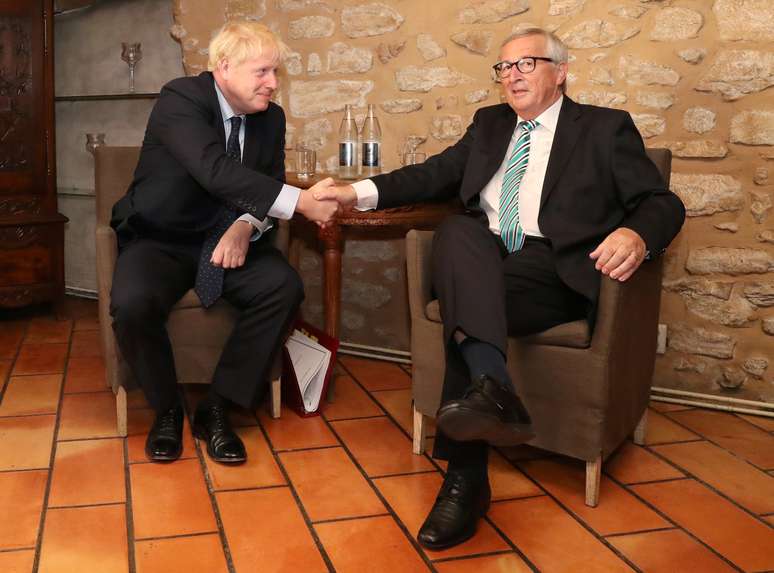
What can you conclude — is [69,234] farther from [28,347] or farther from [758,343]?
[758,343]

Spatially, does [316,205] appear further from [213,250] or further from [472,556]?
[472,556]

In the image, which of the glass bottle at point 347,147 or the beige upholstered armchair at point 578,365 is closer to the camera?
the beige upholstered armchair at point 578,365

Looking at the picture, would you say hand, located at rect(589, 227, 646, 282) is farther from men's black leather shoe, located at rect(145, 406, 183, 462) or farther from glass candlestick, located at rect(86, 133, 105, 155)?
glass candlestick, located at rect(86, 133, 105, 155)

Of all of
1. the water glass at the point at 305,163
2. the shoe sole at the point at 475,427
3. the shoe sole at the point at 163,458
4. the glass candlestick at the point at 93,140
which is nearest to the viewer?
the shoe sole at the point at 475,427

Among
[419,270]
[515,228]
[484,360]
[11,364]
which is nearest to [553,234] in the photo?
[515,228]

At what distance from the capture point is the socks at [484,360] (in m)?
1.93

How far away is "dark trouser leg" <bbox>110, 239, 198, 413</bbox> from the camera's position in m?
2.33

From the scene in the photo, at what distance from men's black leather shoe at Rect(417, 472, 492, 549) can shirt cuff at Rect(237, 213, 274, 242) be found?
100 cm

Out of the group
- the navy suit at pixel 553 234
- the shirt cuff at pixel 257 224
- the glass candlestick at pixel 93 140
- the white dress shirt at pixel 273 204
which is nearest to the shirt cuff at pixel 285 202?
the white dress shirt at pixel 273 204

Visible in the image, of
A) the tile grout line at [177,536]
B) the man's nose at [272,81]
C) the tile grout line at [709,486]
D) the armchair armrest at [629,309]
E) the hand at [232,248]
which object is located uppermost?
the man's nose at [272,81]

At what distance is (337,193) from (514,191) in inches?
19.8

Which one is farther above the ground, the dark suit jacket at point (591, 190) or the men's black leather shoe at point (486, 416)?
the dark suit jacket at point (591, 190)

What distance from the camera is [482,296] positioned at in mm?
2027

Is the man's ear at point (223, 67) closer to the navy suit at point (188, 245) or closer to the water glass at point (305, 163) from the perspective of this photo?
the navy suit at point (188, 245)
